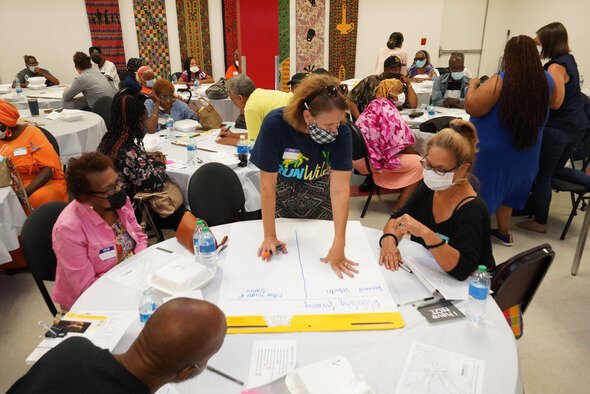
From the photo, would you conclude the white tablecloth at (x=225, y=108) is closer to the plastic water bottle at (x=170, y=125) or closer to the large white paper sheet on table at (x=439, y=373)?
the plastic water bottle at (x=170, y=125)

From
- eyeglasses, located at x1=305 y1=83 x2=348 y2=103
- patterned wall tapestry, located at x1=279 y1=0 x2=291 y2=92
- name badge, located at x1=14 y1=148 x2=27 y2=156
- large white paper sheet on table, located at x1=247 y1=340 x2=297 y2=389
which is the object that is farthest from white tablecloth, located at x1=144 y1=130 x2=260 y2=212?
patterned wall tapestry, located at x1=279 y1=0 x2=291 y2=92

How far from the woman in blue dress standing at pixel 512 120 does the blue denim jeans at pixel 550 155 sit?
0.47 m

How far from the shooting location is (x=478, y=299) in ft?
5.50

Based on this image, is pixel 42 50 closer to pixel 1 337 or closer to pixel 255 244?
pixel 1 337

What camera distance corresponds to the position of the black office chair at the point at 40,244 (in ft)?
6.49

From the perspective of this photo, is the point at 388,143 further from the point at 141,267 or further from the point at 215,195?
the point at 141,267

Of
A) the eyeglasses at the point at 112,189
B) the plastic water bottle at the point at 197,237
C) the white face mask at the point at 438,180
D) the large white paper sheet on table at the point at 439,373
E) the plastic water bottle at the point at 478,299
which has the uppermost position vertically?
the white face mask at the point at 438,180

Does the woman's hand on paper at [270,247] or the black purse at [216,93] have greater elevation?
the black purse at [216,93]

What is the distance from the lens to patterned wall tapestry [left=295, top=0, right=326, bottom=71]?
8938 millimetres

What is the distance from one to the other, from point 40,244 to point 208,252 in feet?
2.82

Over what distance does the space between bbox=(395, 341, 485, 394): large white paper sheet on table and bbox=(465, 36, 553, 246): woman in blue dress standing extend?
2433mm

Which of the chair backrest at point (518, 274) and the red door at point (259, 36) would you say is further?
the red door at point (259, 36)

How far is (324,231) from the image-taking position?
2232 millimetres

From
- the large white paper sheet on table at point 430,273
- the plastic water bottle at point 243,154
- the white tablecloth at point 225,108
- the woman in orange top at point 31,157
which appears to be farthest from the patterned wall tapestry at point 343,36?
the large white paper sheet on table at point 430,273
